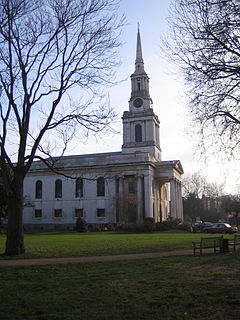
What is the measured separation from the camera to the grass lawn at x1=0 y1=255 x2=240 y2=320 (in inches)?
292

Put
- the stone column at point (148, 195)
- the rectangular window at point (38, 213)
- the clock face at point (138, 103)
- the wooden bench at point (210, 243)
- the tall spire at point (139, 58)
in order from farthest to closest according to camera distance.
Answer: the tall spire at point (139, 58), the clock face at point (138, 103), the rectangular window at point (38, 213), the stone column at point (148, 195), the wooden bench at point (210, 243)

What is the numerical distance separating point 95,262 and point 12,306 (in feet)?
24.2

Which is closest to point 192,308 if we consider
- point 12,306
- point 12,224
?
point 12,306

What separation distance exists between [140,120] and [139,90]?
6.73 metres

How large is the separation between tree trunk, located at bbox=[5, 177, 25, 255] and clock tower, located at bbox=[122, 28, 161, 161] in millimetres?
58172

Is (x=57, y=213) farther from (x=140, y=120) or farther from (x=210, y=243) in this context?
(x=210, y=243)

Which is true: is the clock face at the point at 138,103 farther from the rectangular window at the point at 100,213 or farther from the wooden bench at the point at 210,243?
the wooden bench at the point at 210,243

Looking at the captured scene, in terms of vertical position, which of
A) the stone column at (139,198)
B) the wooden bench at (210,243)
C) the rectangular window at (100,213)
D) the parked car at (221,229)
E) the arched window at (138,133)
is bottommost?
the parked car at (221,229)

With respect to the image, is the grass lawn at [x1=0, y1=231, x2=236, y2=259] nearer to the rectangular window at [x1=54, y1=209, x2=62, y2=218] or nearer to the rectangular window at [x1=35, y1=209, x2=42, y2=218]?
the rectangular window at [x1=54, y1=209, x2=62, y2=218]

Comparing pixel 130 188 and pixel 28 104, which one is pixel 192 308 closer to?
pixel 28 104

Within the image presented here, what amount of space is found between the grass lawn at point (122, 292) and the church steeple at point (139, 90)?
6973cm

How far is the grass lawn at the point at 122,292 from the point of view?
7410mm

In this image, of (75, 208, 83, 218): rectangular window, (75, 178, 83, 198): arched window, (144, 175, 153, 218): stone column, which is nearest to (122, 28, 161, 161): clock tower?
(144, 175, 153, 218): stone column

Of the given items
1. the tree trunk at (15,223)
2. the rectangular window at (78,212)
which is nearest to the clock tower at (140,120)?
the rectangular window at (78,212)
